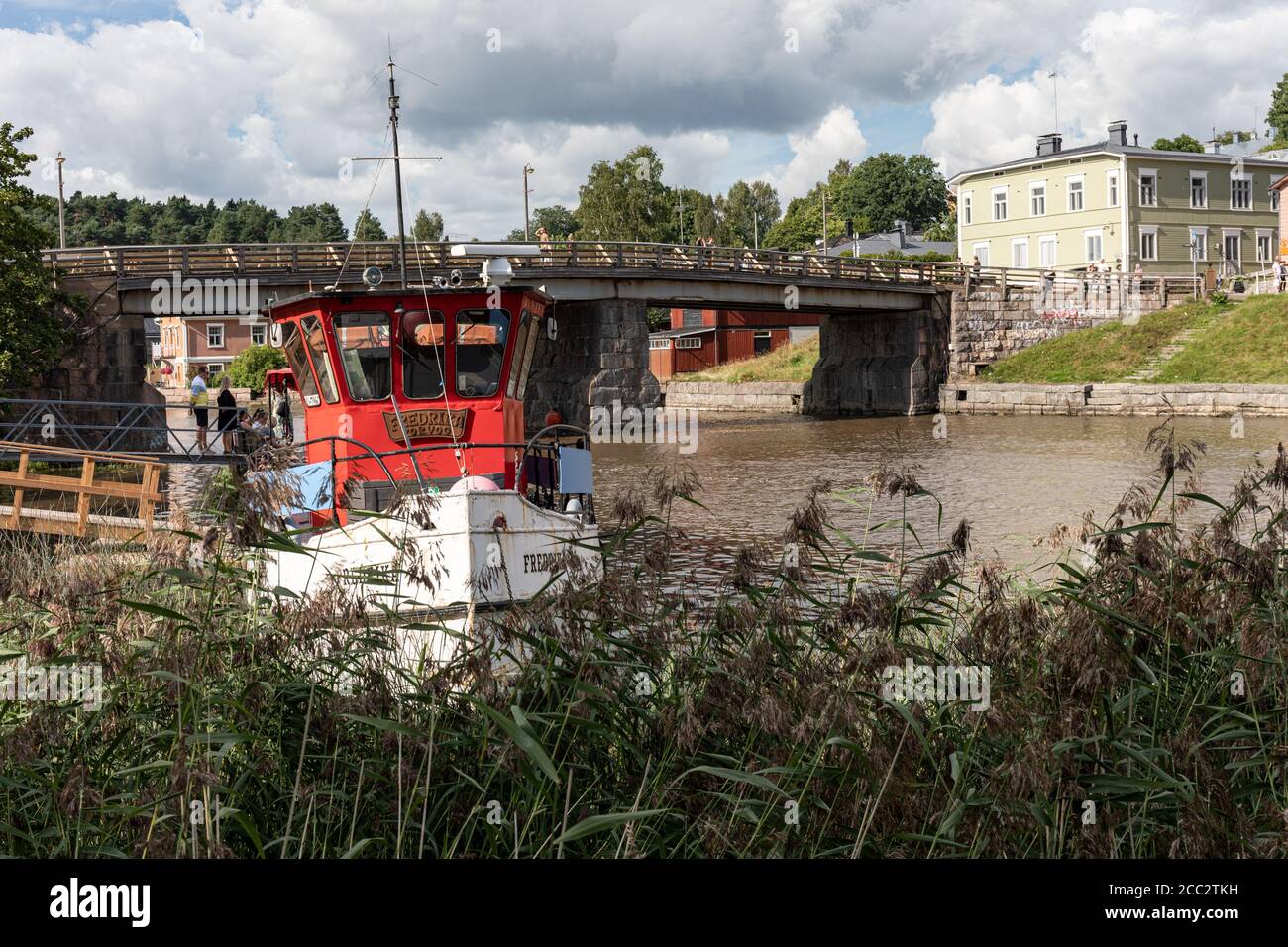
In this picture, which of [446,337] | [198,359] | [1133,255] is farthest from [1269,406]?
[198,359]

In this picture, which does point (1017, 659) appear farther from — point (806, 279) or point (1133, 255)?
point (1133, 255)

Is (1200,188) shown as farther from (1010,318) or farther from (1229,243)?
(1010,318)

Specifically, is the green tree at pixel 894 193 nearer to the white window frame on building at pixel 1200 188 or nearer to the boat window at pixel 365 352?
the white window frame on building at pixel 1200 188

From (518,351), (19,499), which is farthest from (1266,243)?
(19,499)

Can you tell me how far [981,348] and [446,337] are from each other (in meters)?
44.9

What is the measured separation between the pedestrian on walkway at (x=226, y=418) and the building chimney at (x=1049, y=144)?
5241 centimetres

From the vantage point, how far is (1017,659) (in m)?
5.22

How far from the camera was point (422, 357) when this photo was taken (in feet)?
42.4

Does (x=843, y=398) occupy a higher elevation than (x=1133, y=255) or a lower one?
lower

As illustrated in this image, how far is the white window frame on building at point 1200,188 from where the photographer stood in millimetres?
63906

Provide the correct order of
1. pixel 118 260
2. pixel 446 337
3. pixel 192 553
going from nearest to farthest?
pixel 192 553 → pixel 446 337 → pixel 118 260

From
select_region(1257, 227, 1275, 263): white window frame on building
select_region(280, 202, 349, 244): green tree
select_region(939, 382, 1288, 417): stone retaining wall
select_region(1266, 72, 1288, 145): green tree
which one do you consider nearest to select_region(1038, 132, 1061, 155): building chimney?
select_region(1257, 227, 1275, 263): white window frame on building

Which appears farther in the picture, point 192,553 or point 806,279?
point 806,279

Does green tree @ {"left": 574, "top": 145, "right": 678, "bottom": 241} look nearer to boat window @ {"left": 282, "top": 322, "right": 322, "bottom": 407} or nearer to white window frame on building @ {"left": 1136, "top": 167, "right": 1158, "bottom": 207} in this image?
white window frame on building @ {"left": 1136, "top": 167, "right": 1158, "bottom": 207}
